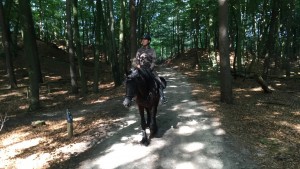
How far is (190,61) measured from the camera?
45.4 m

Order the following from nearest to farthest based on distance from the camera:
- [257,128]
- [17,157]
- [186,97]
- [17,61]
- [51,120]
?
[17,157] < [257,128] < [51,120] < [186,97] < [17,61]

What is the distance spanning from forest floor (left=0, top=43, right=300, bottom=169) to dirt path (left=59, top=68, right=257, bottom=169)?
17.1 inches

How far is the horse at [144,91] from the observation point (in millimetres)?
7840

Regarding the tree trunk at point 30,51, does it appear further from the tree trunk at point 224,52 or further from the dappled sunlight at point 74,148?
the tree trunk at point 224,52

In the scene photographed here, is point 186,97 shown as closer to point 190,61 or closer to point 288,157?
point 288,157

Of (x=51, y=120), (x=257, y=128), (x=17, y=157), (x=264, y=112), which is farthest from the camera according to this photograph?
(x=51, y=120)

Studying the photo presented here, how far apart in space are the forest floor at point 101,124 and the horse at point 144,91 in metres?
1.74

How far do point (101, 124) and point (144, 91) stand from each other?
148 inches

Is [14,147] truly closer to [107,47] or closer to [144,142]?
[144,142]

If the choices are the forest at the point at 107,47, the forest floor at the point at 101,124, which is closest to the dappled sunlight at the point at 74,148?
the forest floor at the point at 101,124

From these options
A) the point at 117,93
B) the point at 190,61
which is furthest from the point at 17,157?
the point at 190,61

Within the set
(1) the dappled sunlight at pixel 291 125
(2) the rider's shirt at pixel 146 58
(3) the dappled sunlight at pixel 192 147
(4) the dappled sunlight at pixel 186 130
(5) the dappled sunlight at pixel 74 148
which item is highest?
(2) the rider's shirt at pixel 146 58

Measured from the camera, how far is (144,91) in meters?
8.48

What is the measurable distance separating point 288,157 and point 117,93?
13.4 meters
